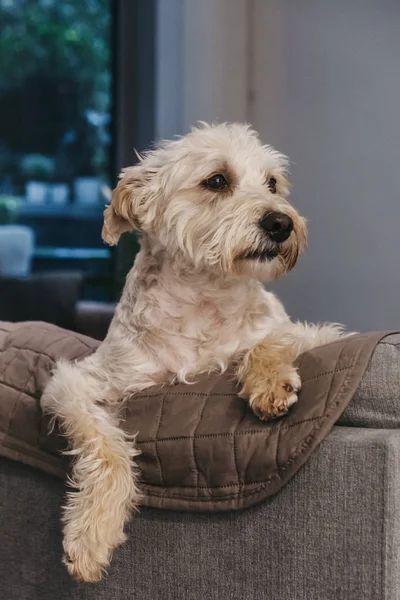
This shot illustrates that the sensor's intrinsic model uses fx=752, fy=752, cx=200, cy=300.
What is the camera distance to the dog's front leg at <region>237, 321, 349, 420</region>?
118 cm

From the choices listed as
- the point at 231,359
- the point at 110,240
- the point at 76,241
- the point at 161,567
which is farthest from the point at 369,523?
the point at 76,241

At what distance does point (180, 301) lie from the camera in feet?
5.17

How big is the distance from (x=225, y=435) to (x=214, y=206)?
21.7 inches

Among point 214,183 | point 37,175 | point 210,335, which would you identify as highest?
point 214,183

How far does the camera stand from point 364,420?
1.18 meters

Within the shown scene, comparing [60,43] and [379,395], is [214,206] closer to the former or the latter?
[379,395]

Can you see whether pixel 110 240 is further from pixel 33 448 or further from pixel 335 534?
pixel 335 534

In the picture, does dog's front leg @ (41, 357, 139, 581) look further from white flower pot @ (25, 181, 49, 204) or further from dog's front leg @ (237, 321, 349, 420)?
white flower pot @ (25, 181, 49, 204)

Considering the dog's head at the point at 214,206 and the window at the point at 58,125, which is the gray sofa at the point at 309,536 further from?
the window at the point at 58,125

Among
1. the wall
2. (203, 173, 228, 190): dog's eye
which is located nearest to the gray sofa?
(203, 173, 228, 190): dog's eye

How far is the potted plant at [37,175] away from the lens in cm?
497

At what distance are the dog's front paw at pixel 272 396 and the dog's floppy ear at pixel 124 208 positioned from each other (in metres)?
0.56

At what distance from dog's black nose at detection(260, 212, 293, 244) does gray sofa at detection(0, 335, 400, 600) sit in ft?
1.18

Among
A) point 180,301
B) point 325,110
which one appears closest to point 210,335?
point 180,301
